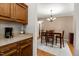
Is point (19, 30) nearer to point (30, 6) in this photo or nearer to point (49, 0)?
point (30, 6)

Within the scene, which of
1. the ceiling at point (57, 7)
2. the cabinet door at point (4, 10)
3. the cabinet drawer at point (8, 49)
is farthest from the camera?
the ceiling at point (57, 7)

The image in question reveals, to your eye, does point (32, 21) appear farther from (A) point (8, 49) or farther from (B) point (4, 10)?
(A) point (8, 49)

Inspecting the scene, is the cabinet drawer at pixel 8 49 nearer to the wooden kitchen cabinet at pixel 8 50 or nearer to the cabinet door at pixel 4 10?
the wooden kitchen cabinet at pixel 8 50

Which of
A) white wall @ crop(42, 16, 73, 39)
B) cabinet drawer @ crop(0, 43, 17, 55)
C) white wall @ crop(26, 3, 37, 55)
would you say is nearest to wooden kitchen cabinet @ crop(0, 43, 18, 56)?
cabinet drawer @ crop(0, 43, 17, 55)

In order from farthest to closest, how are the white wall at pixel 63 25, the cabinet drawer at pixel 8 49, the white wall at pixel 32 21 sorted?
1. the white wall at pixel 63 25
2. the white wall at pixel 32 21
3. the cabinet drawer at pixel 8 49

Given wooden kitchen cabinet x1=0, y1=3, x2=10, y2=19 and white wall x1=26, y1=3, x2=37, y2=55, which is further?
white wall x1=26, y1=3, x2=37, y2=55

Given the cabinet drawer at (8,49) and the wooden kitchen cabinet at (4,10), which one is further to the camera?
the wooden kitchen cabinet at (4,10)

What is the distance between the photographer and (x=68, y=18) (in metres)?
7.65

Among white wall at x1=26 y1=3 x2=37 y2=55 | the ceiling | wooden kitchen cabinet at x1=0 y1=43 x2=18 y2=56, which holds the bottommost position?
wooden kitchen cabinet at x1=0 y1=43 x2=18 y2=56

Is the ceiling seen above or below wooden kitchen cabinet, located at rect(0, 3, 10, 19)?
above

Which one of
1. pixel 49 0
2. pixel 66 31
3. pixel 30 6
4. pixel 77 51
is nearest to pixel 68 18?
pixel 66 31

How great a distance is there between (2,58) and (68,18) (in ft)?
24.8

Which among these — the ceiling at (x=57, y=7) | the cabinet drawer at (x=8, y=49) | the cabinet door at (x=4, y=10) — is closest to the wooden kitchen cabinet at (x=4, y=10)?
the cabinet door at (x=4, y=10)

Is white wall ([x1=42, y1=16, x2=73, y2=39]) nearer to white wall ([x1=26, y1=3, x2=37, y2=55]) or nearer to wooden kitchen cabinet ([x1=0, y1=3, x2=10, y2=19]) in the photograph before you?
white wall ([x1=26, y1=3, x2=37, y2=55])
